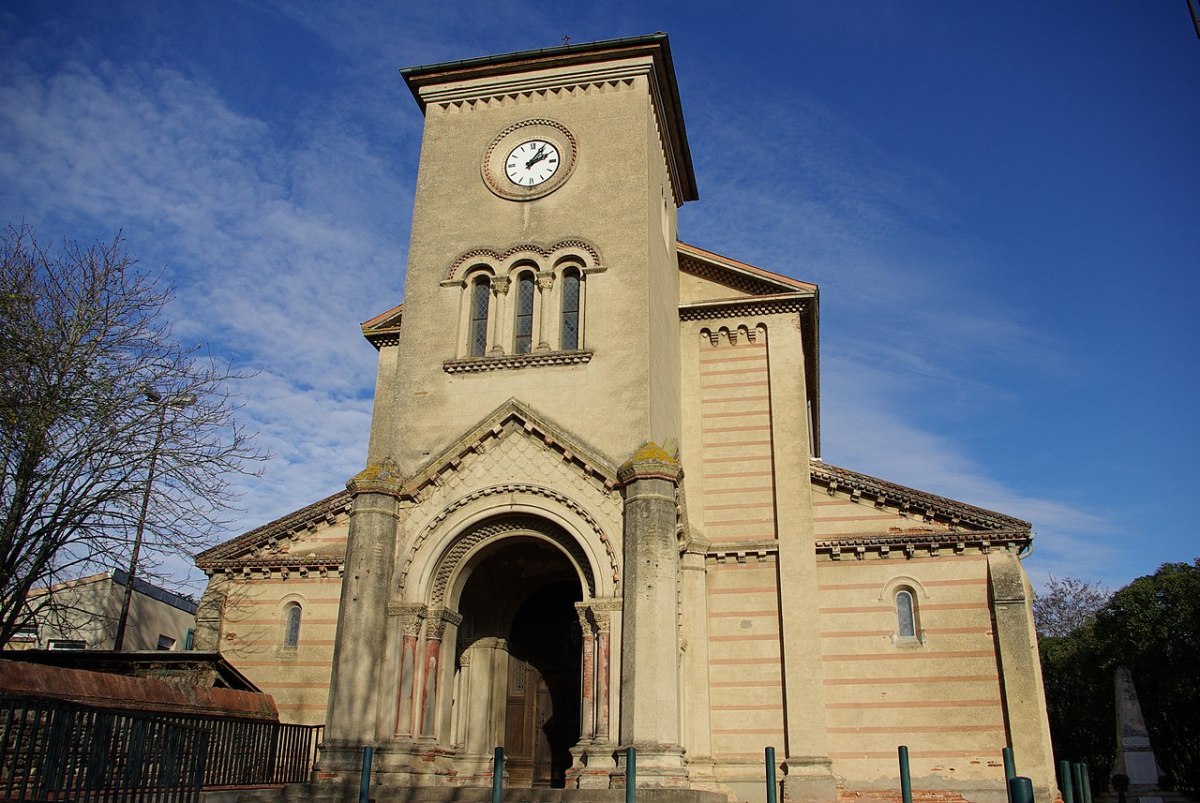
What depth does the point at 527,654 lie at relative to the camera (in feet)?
76.3

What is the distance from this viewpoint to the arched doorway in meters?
21.9

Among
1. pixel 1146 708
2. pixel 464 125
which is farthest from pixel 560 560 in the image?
pixel 1146 708

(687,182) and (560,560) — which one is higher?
(687,182)

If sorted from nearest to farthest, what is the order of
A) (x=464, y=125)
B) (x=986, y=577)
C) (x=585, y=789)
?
(x=585, y=789), (x=986, y=577), (x=464, y=125)

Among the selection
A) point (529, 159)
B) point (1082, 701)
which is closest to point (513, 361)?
point (529, 159)

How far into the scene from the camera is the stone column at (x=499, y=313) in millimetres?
22172

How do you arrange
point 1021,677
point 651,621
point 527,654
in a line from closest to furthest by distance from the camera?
point 651,621 → point 1021,677 → point 527,654

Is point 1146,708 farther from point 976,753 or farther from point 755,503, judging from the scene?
point 755,503

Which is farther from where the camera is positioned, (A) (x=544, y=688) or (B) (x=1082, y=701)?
(B) (x=1082, y=701)

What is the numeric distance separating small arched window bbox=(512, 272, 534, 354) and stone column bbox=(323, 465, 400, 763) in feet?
14.0

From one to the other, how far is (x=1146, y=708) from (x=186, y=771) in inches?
1370

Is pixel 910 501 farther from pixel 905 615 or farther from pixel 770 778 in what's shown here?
pixel 770 778

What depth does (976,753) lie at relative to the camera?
20484 millimetres

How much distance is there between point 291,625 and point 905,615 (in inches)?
569
